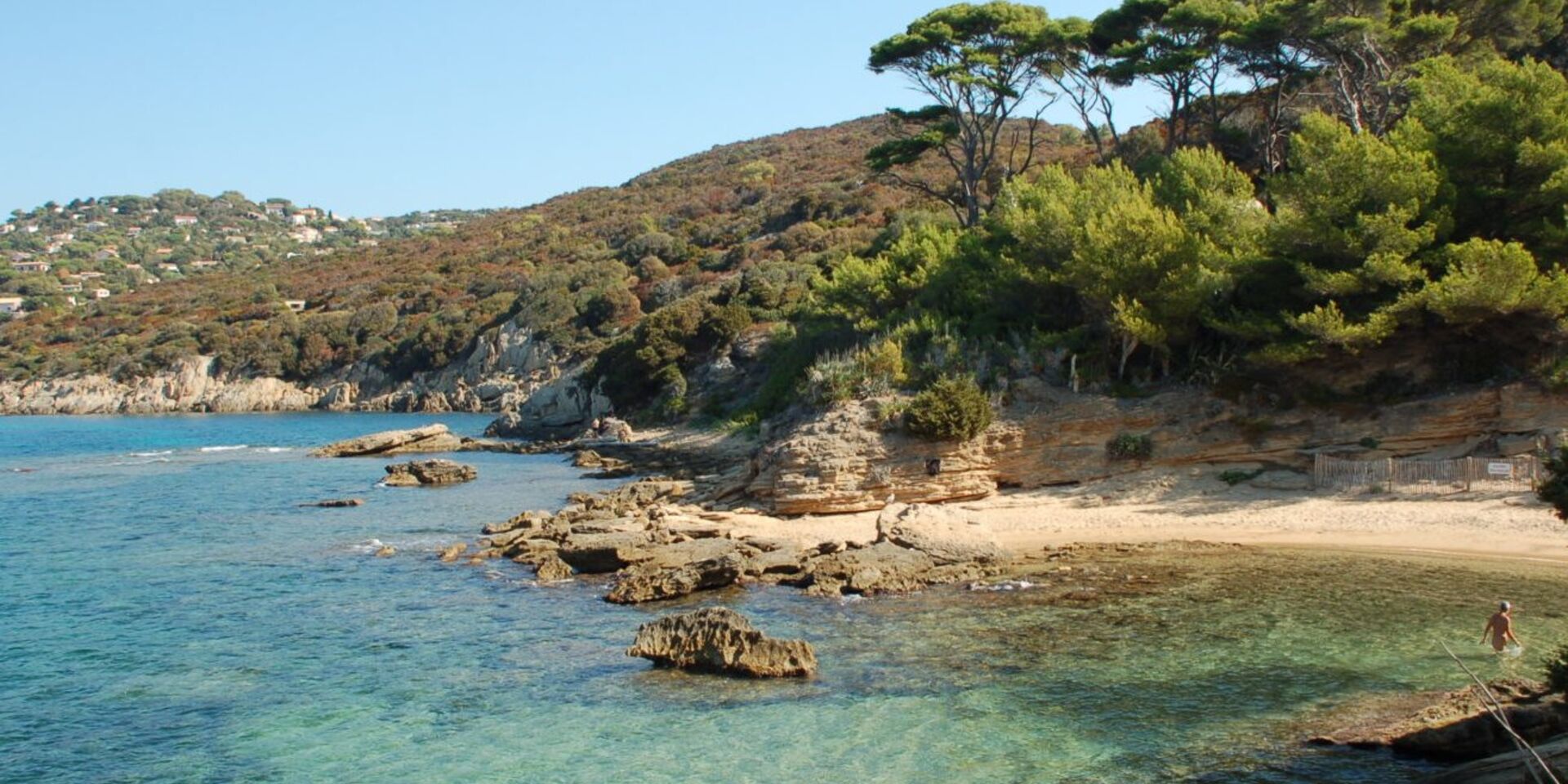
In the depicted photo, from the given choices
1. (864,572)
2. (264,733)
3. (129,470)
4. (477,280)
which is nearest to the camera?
(264,733)

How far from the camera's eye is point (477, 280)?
98.6 m

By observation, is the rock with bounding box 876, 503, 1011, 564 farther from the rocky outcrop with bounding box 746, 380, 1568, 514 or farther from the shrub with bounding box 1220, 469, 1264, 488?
the shrub with bounding box 1220, 469, 1264, 488

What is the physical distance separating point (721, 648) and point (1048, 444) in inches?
555

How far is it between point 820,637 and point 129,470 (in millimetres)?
39774

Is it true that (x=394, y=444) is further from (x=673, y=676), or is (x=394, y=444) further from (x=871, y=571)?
(x=673, y=676)

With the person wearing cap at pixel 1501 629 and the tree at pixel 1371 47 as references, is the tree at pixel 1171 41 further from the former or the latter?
the person wearing cap at pixel 1501 629

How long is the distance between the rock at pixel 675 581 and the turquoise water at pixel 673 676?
0.44 metres

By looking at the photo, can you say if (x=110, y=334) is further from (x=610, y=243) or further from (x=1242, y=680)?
(x=1242, y=680)

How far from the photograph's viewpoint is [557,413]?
60.8m

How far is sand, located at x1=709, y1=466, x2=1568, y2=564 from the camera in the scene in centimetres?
2089

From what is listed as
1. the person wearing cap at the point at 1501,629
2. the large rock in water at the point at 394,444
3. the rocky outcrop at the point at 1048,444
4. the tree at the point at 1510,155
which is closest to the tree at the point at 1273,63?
the tree at the point at 1510,155

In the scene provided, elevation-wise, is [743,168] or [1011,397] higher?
[743,168]

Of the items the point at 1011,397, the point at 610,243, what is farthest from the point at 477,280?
the point at 1011,397

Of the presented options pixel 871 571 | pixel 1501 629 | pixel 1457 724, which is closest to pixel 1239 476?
pixel 871 571
